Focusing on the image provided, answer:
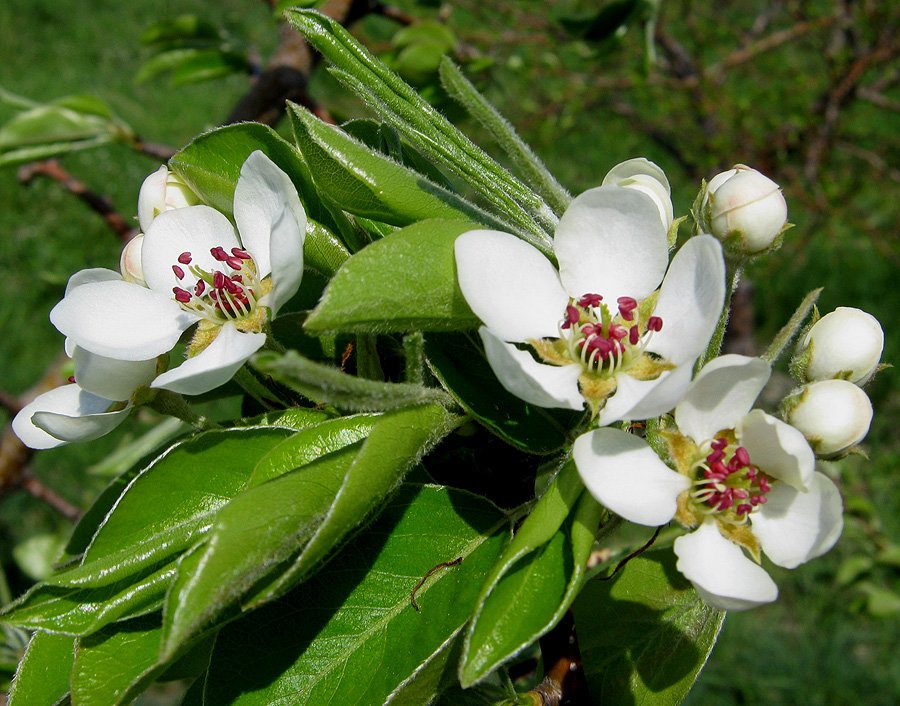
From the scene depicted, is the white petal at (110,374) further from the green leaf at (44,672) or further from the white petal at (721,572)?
the white petal at (721,572)

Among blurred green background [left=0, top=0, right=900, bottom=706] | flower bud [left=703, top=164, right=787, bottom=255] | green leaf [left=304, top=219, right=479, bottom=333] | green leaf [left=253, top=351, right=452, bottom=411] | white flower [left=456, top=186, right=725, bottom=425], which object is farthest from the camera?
blurred green background [left=0, top=0, right=900, bottom=706]

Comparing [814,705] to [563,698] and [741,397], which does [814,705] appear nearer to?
[563,698]

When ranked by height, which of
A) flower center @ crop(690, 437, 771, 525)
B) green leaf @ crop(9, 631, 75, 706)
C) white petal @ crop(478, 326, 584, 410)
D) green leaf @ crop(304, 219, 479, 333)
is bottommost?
green leaf @ crop(9, 631, 75, 706)

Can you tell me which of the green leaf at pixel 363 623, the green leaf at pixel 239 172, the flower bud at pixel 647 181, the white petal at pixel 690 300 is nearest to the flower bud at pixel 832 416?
the white petal at pixel 690 300

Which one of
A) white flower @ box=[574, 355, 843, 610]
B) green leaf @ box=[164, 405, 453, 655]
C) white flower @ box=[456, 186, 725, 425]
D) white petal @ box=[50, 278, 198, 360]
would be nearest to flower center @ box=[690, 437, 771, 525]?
white flower @ box=[574, 355, 843, 610]

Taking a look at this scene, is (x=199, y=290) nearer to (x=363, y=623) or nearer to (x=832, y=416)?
(x=363, y=623)

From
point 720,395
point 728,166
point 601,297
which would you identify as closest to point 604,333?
point 601,297

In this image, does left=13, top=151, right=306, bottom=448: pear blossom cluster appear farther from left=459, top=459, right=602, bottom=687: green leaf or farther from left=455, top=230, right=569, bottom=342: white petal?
left=459, top=459, right=602, bottom=687: green leaf

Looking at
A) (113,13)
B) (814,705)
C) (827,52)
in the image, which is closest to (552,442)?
(814,705)
